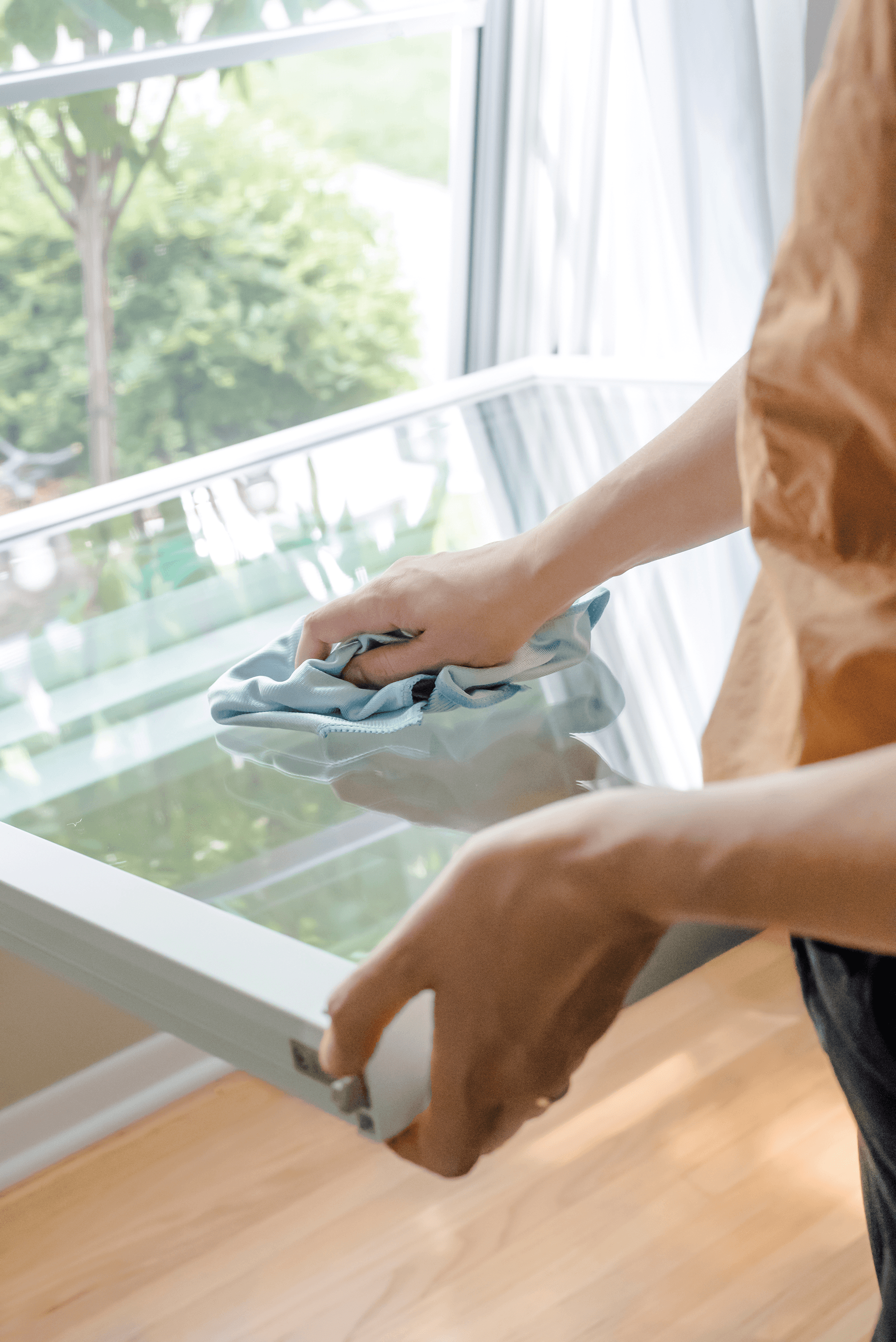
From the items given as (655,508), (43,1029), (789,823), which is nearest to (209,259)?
(43,1029)

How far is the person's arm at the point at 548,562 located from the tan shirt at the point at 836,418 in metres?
0.20

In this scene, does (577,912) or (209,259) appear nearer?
(577,912)

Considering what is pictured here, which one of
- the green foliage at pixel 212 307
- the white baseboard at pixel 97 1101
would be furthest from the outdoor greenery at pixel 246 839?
the green foliage at pixel 212 307

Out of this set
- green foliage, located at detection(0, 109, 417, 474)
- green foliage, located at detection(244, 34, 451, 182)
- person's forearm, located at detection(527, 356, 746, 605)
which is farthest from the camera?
green foliage, located at detection(244, 34, 451, 182)

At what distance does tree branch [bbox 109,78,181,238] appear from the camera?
2965 millimetres

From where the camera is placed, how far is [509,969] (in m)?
0.44

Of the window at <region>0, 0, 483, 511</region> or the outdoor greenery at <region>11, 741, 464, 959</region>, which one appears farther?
the window at <region>0, 0, 483, 511</region>

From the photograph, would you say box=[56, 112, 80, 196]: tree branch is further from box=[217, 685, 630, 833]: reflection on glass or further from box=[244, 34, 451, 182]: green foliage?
box=[217, 685, 630, 833]: reflection on glass

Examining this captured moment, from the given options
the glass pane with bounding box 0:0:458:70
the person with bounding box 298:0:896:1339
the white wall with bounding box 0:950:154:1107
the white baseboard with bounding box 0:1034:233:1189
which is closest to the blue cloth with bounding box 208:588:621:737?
the person with bounding box 298:0:896:1339

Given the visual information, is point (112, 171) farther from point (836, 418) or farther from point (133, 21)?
point (836, 418)

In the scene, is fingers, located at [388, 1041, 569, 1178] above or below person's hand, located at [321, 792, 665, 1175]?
below

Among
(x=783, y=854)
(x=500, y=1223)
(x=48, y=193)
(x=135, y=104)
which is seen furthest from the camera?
(x=48, y=193)

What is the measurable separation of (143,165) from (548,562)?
269 centimetres

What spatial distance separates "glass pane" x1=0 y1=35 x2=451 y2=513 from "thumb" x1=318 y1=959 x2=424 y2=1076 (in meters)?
A: 2.98
